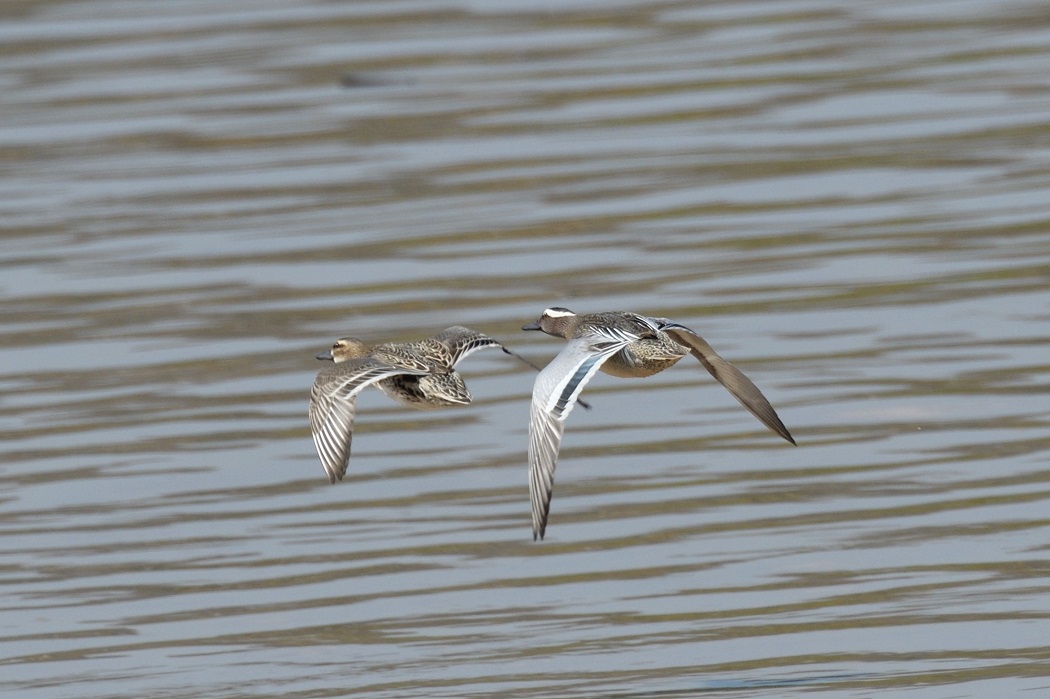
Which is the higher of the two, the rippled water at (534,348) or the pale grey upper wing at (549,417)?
the pale grey upper wing at (549,417)

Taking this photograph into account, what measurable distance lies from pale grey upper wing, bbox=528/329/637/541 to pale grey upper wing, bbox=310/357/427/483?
58 cm

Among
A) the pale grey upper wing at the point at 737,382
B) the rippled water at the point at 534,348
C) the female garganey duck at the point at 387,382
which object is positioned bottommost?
the rippled water at the point at 534,348

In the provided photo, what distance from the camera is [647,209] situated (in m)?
17.7

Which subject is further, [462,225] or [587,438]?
[462,225]

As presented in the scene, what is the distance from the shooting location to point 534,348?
1495 centimetres

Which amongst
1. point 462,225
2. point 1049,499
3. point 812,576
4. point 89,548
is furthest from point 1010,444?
point 462,225

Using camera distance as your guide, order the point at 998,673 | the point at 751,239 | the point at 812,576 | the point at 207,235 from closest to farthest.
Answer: the point at 998,673, the point at 812,576, the point at 751,239, the point at 207,235

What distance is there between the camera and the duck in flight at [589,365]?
332 inches

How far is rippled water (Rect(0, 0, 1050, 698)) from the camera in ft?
35.3

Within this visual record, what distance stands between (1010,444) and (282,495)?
151 inches

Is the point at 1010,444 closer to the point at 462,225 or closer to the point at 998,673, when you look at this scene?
the point at 998,673

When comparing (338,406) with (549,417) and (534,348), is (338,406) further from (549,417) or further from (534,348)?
(534,348)

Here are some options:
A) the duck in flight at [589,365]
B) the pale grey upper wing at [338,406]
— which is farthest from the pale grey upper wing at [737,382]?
the pale grey upper wing at [338,406]

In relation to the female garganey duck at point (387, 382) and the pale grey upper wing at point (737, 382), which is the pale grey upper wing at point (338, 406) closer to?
the female garganey duck at point (387, 382)
